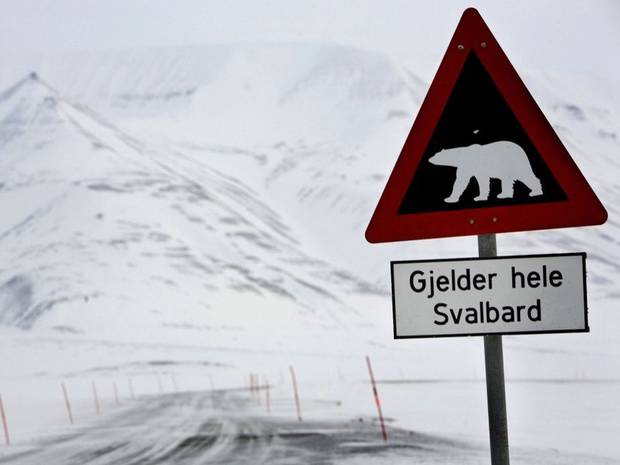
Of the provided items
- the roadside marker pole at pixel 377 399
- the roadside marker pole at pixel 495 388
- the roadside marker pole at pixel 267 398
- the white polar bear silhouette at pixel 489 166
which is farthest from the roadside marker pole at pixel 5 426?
the white polar bear silhouette at pixel 489 166

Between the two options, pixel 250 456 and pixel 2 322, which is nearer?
pixel 250 456

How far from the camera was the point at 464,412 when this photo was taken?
749cm

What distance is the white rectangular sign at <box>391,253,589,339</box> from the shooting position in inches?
98.7

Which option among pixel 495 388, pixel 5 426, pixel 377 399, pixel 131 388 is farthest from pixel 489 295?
pixel 131 388

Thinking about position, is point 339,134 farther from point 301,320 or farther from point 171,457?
point 171,457

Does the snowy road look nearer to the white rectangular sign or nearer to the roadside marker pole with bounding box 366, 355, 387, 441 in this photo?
the roadside marker pole with bounding box 366, 355, 387, 441

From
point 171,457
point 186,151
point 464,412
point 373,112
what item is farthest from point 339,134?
point 171,457

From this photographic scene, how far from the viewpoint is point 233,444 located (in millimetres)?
6766

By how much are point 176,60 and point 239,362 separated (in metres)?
2.83

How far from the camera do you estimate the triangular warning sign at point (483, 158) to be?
2.52 m

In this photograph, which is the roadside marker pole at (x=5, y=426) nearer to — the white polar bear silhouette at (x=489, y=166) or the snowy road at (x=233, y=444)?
the snowy road at (x=233, y=444)

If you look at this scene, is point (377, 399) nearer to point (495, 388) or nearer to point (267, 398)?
point (267, 398)

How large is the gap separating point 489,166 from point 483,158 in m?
0.02

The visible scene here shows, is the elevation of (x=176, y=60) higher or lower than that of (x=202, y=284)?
higher
